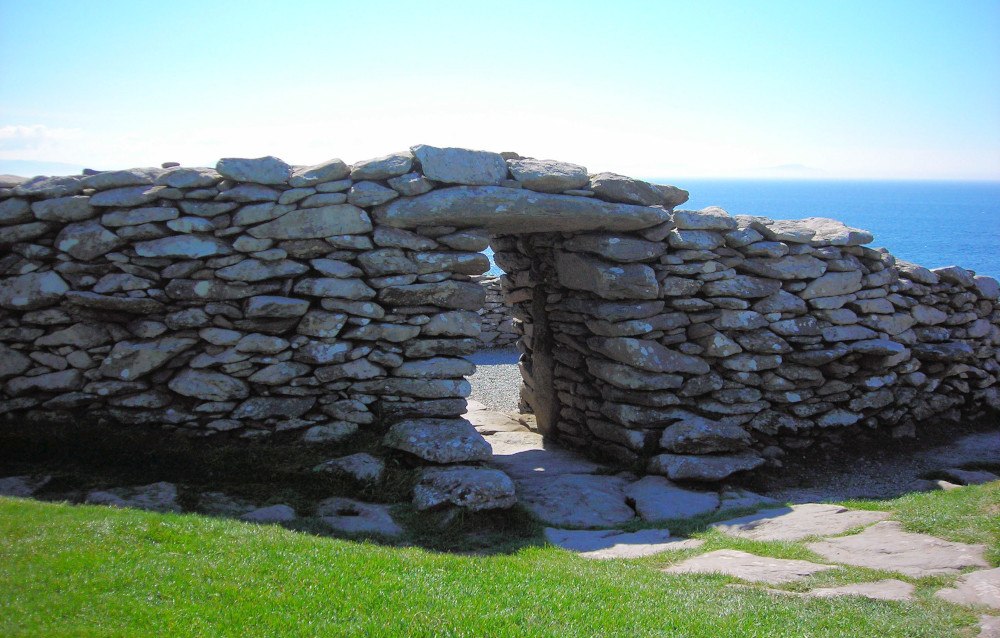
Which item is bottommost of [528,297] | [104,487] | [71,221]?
[104,487]

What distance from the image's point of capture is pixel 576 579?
5.88m

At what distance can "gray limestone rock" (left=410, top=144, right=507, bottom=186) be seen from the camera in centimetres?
919

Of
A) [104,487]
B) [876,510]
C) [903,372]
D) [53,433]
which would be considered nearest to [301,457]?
[104,487]

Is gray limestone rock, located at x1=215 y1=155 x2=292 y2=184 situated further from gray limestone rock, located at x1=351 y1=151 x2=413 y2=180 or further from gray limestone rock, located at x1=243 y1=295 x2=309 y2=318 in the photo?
gray limestone rock, located at x1=243 y1=295 x2=309 y2=318

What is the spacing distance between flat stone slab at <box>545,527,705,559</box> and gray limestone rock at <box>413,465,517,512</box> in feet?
1.98

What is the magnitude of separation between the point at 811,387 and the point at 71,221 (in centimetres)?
975

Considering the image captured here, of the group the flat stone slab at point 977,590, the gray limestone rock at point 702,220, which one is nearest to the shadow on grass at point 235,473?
the flat stone slab at point 977,590

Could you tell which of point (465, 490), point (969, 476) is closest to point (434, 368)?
point (465, 490)

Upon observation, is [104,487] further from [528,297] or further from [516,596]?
[528,297]

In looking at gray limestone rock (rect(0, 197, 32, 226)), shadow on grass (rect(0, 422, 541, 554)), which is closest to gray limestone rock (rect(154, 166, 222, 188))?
gray limestone rock (rect(0, 197, 32, 226))

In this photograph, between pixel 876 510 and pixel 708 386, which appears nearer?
pixel 876 510

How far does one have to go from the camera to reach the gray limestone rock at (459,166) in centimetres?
919

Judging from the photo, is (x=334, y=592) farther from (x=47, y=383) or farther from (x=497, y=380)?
(x=497, y=380)

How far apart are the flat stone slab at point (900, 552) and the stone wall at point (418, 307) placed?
2552 mm
